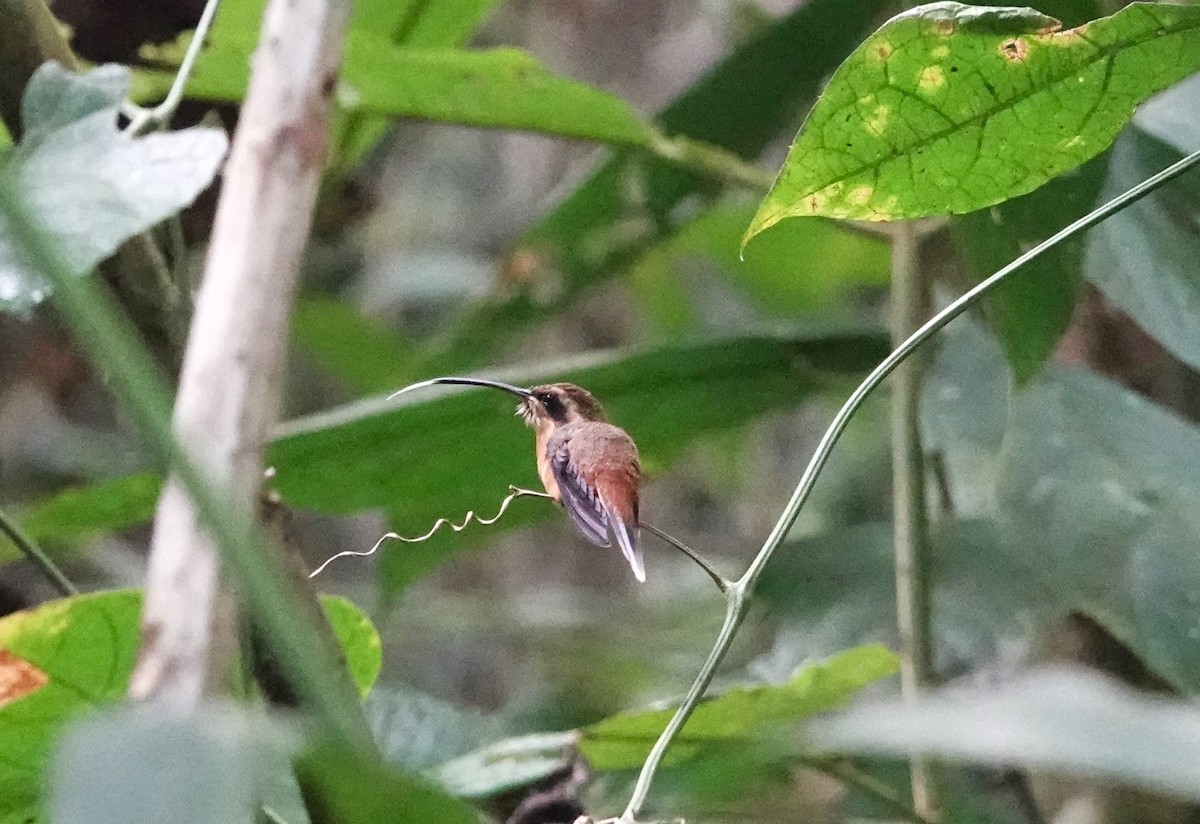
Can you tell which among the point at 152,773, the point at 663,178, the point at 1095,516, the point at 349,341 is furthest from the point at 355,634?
the point at 349,341

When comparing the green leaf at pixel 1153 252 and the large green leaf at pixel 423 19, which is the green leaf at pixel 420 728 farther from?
the large green leaf at pixel 423 19

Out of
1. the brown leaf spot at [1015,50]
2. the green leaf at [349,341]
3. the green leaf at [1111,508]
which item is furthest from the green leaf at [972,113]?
the green leaf at [349,341]

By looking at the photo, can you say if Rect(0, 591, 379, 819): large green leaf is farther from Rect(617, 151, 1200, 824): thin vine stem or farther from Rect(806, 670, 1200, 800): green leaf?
Rect(806, 670, 1200, 800): green leaf

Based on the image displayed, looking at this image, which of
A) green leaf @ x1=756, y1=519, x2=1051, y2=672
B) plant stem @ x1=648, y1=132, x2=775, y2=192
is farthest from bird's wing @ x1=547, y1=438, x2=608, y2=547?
plant stem @ x1=648, y1=132, x2=775, y2=192

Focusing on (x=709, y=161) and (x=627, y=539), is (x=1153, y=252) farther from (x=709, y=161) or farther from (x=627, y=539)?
(x=627, y=539)

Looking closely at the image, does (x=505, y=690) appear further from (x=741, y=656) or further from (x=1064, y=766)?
(x=1064, y=766)

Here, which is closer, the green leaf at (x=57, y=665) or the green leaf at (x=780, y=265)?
the green leaf at (x=57, y=665)

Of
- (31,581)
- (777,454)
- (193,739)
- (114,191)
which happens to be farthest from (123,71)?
(777,454)
